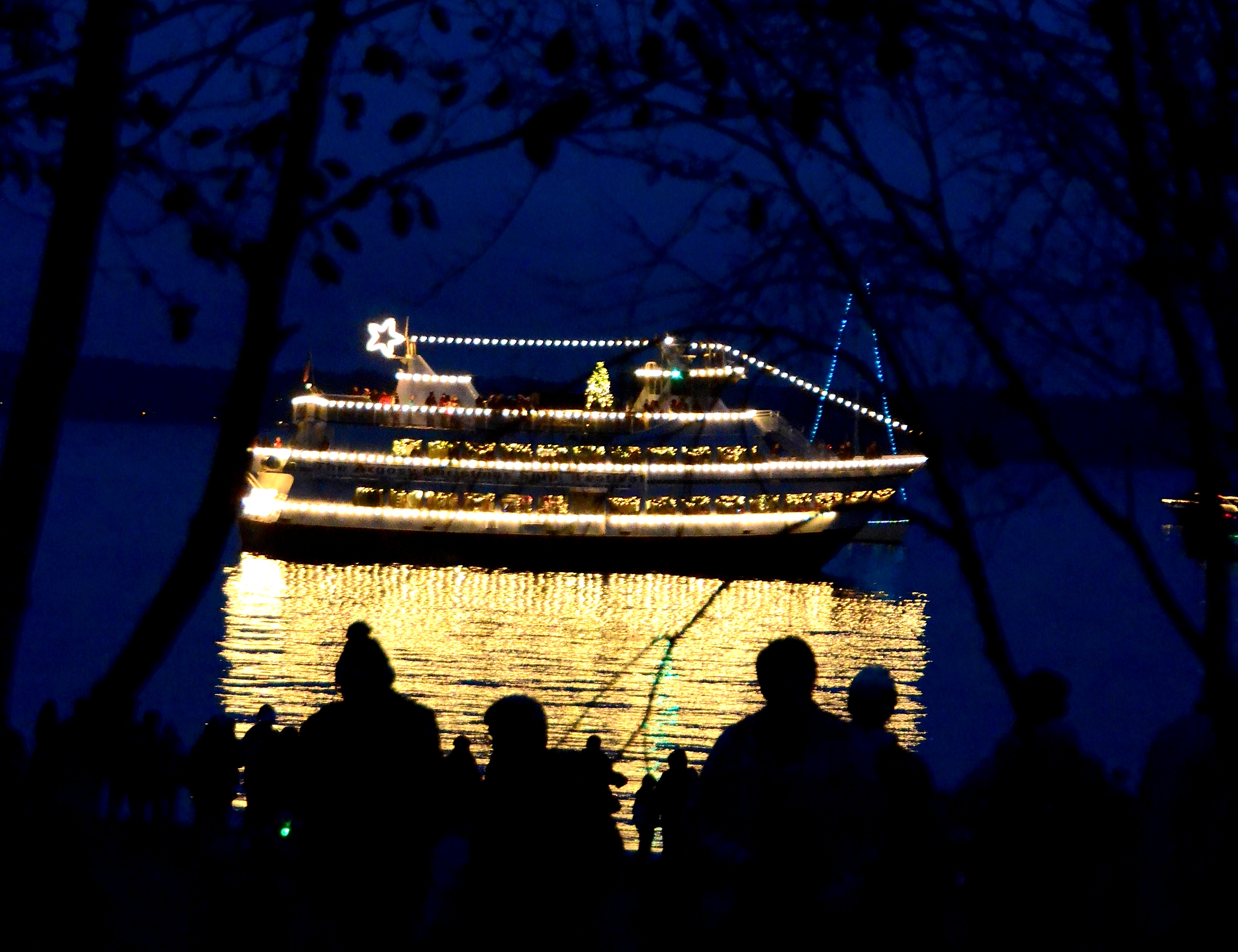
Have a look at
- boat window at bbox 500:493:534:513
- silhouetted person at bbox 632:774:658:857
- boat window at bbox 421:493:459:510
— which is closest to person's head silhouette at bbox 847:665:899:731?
silhouetted person at bbox 632:774:658:857

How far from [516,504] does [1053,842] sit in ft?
108

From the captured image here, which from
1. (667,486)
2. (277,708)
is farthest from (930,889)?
(667,486)

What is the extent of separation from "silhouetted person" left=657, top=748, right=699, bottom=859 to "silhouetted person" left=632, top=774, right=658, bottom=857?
0.06 meters

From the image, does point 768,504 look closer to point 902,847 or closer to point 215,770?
point 215,770

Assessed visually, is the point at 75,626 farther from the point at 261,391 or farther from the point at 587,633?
the point at 261,391

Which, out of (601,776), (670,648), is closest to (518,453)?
(601,776)

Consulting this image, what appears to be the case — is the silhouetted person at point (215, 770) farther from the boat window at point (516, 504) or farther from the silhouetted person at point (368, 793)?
the boat window at point (516, 504)

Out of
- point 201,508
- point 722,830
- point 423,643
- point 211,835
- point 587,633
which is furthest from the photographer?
point 587,633

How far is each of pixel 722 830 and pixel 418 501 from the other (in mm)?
33559

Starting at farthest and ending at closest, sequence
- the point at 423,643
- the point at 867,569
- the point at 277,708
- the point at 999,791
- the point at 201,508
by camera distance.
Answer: the point at 867,569 → the point at 423,643 → the point at 277,708 → the point at 999,791 → the point at 201,508

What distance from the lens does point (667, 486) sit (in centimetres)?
3653

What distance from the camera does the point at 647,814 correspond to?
24.0 ft

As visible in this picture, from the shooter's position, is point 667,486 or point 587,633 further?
point 667,486

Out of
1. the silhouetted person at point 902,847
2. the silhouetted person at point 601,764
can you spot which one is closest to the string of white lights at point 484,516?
the silhouetted person at point 601,764
